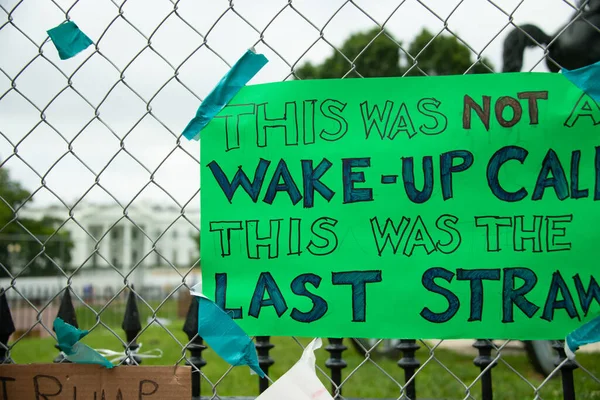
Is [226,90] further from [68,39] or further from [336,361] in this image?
[336,361]

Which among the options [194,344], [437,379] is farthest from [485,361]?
[437,379]

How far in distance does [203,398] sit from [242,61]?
0.86 metres

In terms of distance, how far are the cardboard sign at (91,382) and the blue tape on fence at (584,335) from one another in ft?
2.77

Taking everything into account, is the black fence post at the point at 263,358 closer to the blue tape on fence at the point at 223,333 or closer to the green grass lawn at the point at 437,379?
the blue tape on fence at the point at 223,333

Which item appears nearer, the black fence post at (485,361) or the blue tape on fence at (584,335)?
the blue tape on fence at (584,335)

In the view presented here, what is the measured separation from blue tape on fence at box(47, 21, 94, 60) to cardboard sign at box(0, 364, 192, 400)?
0.78 metres

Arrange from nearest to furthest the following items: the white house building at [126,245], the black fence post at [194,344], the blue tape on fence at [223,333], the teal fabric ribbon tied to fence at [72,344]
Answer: the blue tape on fence at [223,333], the teal fabric ribbon tied to fence at [72,344], the black fence post at [194,344], the white house building at [126,245]

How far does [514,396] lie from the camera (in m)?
4.05

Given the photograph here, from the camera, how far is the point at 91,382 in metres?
1.38

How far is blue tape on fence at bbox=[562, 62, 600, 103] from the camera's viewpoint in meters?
1.16

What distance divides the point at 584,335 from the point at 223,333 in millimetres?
760

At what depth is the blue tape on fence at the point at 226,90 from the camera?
127 cm

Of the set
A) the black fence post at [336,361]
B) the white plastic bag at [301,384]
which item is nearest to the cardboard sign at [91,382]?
the white plastic bag at [301,384]

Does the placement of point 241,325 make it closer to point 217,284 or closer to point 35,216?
point 217,284
